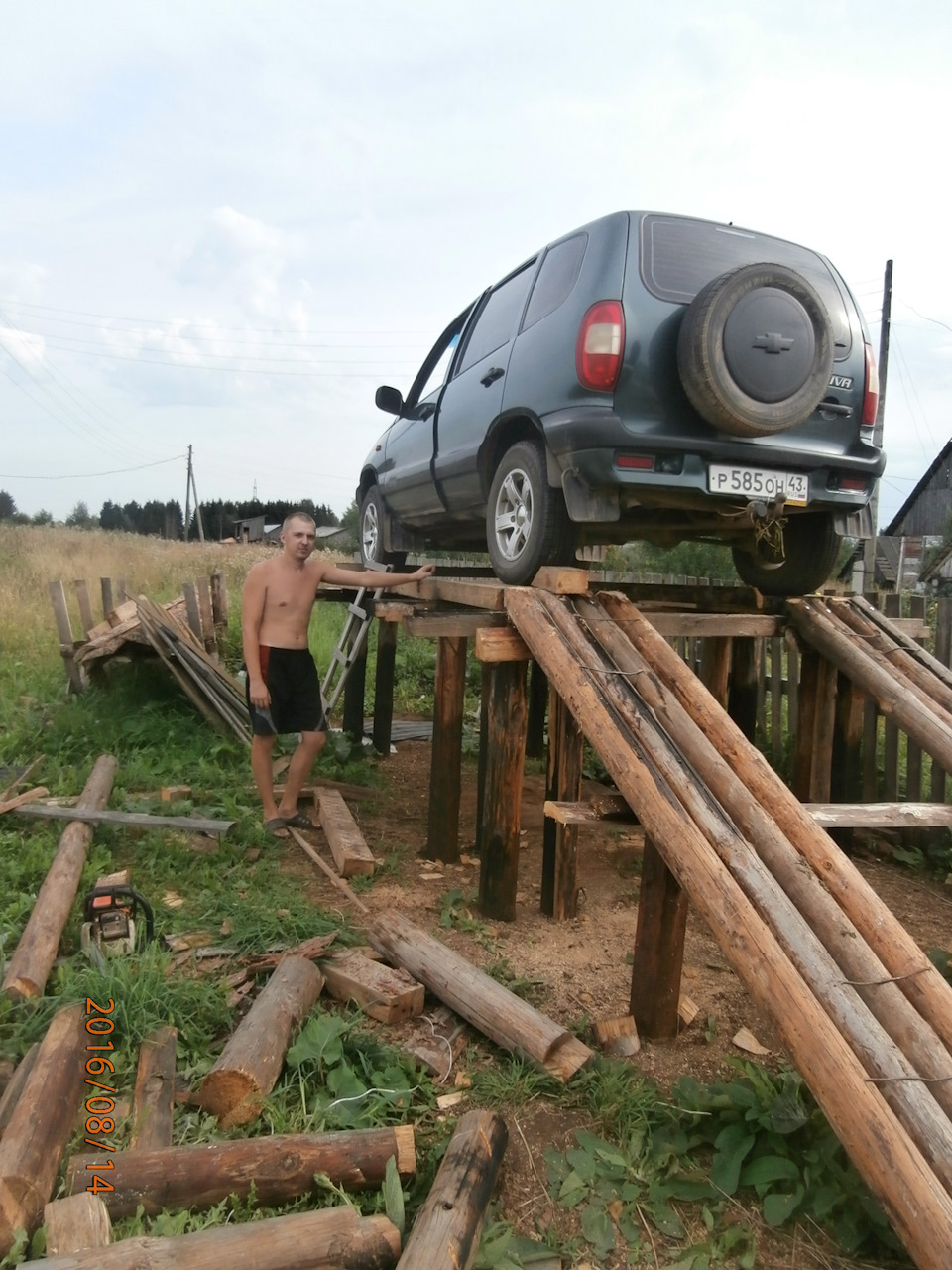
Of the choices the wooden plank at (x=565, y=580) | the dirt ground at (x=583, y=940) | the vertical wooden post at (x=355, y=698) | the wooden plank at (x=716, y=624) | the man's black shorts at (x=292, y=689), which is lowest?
the dirt ground at (x=583, y=940)

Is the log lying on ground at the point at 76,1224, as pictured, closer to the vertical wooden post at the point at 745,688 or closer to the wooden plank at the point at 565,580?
the wooden plank at the point at 565,580

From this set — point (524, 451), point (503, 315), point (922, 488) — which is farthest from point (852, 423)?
point (922, 488)

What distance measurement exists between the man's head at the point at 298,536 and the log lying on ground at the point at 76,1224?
336 centimetres

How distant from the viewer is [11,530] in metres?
21.0

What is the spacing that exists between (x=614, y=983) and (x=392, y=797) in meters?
2.92

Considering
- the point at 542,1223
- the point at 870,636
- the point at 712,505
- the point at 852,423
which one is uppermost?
the point at 852,423

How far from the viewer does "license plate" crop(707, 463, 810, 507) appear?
12.2ft

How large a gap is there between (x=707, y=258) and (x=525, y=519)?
144cm

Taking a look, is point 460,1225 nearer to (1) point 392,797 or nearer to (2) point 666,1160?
(2) point 666,1160

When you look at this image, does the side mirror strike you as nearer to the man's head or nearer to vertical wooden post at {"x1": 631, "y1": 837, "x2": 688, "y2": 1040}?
the man's head

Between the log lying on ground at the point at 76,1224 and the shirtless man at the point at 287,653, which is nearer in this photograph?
the log lying on ground at the point at 76,1224

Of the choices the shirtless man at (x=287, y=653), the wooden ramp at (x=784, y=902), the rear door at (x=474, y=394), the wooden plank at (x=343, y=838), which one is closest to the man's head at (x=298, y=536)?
the shirtless man at (x=287, y=653)

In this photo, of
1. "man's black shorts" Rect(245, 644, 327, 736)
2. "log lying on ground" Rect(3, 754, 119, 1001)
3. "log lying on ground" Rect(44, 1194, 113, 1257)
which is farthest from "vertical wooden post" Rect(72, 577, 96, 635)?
"log lying on ground" Rect(44, 1194, 113, 1257)

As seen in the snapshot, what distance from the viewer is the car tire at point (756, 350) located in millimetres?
3477
